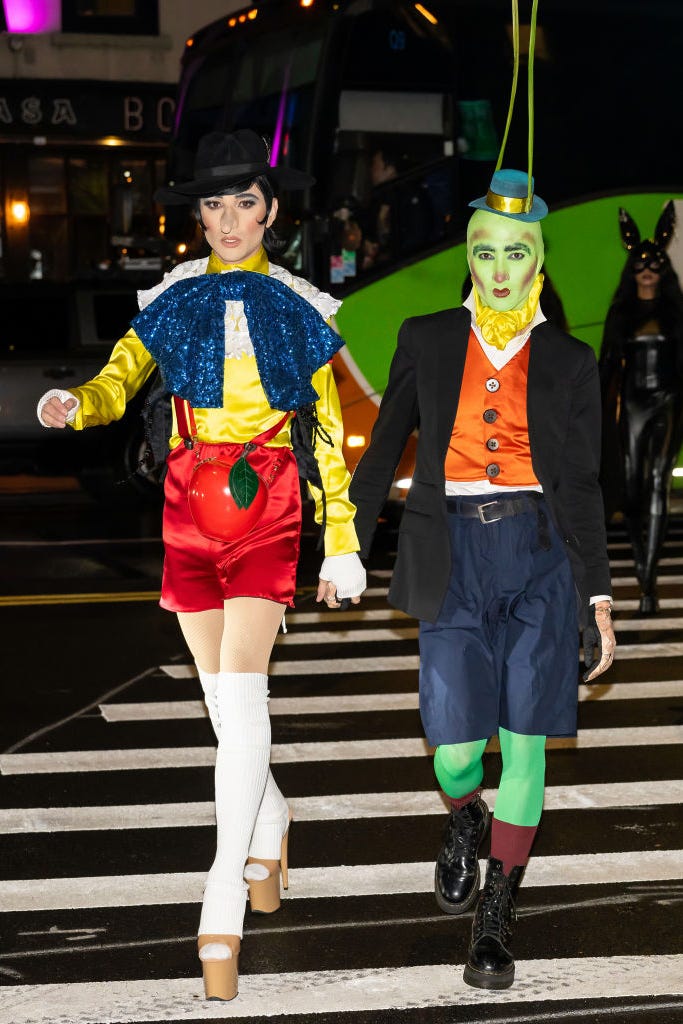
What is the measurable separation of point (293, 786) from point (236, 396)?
2358 mm

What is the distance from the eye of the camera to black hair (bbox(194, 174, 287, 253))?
4.65 m

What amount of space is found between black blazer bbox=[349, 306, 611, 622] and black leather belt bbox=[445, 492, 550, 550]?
38 mm

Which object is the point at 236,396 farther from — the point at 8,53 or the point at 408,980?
the point at 8,53

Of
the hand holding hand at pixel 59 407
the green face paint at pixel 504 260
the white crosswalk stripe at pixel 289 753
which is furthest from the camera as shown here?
the white crosswalk stripe at pixel 289 753

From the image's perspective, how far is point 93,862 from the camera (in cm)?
559

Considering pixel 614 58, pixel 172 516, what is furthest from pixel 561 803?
pixel 614 58

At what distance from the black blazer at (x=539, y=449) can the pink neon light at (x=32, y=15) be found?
25.8m

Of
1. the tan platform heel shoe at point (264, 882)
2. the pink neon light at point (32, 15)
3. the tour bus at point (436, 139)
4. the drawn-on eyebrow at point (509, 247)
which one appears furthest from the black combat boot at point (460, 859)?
the pink neon light at point (32, 15)

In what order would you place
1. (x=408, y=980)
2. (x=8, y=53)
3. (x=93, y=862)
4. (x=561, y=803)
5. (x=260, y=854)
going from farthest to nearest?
1. (x=8, y=53)
2. (x=561, y=803)
3. (x=93, y=862)
4. (x=260, y=854)
5. (x=408, y=980)

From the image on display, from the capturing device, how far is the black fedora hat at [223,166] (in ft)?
15.1

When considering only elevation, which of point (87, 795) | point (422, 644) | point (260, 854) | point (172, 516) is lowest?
point (87, 795)

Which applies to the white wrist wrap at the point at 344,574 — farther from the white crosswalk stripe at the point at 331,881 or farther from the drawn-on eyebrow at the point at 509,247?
the white crosswalk stripe at the point at 331,881

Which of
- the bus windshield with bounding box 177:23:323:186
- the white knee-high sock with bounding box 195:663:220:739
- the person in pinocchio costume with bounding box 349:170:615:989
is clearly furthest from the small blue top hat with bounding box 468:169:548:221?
the bus windshield with bounding box 177:23:323:186

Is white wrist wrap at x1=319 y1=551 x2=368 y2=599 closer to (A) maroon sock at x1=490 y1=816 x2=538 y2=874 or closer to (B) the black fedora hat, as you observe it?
(A) maroon sock at x1=490 y1=816 x2=538 y2=874
